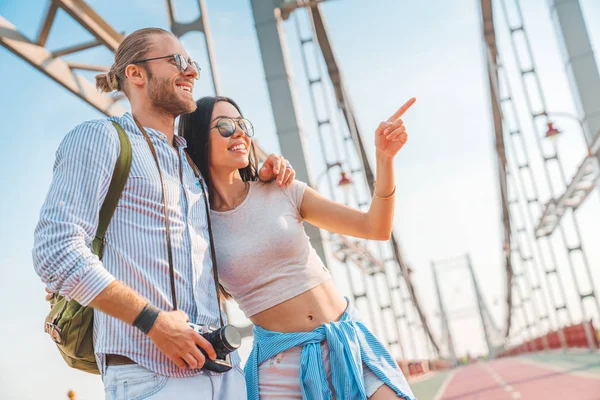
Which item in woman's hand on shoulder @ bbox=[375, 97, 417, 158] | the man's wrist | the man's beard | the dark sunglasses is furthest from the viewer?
the dark sunglasses

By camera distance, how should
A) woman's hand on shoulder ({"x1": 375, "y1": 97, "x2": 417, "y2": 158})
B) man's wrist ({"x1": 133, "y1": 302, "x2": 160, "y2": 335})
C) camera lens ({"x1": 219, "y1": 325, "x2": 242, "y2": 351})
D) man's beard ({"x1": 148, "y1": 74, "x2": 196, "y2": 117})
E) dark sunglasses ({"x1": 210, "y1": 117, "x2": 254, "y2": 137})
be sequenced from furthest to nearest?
dark sunglasses ({"x1": 210, "y1": 117, "x2": 254, "y2": 137}), woman's hand on shoulder ({"x1": 375, "y1": 97, "x2": 417, "y2": 158}), man's beard ({"x1": 148, "y1": 74, "x2": 196, "y2": 117}), camera lens ({"x1": 219, "y1": 325, "x2": 242, "y2": 351}), man's wrist ({"x1": 133, "y1": 302, "x2": 160, "y2": 335})

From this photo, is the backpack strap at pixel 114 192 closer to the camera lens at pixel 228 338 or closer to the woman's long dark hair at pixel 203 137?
the camera lens at pixel 228 338

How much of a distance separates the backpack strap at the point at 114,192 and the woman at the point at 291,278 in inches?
17.5

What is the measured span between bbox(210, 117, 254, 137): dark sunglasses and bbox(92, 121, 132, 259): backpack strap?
1.68ft

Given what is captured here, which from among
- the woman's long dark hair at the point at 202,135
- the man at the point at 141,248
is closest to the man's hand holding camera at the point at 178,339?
the man at the point at 141,248

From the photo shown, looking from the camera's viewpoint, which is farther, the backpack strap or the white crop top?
the white crop top

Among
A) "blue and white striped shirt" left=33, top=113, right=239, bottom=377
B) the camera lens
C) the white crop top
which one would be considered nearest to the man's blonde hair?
"blue and white striped shirt" left=33, top=113, right=239, bottom=377

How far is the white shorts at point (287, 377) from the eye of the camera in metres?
1.83

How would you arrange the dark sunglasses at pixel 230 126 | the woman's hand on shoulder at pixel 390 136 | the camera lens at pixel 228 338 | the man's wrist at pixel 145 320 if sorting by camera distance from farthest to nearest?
the dark sunglasses at pixel 230 126 < the woman's hand on shoulder at pixel 390 136 < the camera lens at pixel 228 338 < the man's wrist at pixel 145 320

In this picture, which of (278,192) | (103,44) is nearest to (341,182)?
(103,44)

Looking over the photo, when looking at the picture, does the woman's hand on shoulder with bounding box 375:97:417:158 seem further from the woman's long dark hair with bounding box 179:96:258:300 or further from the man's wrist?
the man's wrist

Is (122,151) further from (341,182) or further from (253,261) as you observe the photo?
(341,182)

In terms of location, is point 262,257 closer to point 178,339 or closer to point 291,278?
point 291,278

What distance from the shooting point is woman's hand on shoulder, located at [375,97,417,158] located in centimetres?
186
